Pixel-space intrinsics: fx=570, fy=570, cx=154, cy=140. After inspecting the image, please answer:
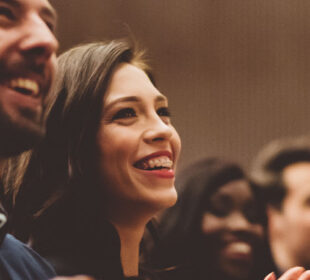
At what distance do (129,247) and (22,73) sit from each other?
1.93 feet

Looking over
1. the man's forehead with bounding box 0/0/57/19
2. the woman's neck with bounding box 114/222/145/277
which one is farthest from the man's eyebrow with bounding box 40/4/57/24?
the woman's neck with bounding box 114/222/145/277

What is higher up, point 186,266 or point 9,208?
point 9,208

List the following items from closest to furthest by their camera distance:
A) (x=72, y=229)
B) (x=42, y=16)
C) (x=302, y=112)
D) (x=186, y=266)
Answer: (x=42, y=16), (x=72, y=229), (x=186, y=266), (x=302, y=112)

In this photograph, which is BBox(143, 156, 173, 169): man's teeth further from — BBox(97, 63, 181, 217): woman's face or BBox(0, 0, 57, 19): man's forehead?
BBox(0, 0, 57, 19): man's forehead

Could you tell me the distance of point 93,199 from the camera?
1458 millimetres

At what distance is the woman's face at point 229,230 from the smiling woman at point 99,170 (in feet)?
2.45

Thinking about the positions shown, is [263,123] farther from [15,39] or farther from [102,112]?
[15,39]

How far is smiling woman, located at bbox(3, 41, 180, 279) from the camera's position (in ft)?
4.60

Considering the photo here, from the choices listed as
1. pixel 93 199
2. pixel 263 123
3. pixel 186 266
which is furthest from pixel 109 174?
pixel 263 123

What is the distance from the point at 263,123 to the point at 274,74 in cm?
42

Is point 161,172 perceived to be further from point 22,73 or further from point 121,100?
point 22,73

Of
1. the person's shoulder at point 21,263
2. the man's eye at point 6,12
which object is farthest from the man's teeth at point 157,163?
the man's eye at point 6,12

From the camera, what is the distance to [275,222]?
256 centimetres

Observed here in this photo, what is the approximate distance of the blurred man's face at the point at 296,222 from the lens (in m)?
2.47
